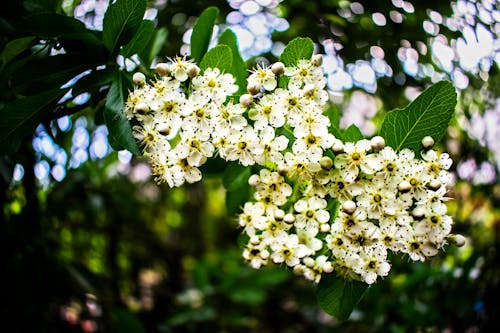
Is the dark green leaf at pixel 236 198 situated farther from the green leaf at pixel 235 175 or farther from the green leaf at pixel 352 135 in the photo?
the green leaf at pixel 352 135

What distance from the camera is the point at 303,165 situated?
2.80 ft

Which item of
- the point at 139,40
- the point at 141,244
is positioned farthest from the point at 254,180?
the point at 141,244

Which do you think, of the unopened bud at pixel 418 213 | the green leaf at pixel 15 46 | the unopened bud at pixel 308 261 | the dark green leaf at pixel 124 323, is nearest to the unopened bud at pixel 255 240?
the unopened bud at pixel 308 261

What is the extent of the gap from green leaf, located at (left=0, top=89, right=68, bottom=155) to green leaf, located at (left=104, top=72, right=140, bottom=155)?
0.48 ft

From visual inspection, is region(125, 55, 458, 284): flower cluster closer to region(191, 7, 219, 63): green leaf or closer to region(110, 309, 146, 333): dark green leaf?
region(191, 7, 219, 63): green leaf

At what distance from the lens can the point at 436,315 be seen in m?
1.76

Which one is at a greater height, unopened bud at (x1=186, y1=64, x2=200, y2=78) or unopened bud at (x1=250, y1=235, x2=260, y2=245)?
unopened bud at (x1=186, y1=64, x2=200, y2=78)

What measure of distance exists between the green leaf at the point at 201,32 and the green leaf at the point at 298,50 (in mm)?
207

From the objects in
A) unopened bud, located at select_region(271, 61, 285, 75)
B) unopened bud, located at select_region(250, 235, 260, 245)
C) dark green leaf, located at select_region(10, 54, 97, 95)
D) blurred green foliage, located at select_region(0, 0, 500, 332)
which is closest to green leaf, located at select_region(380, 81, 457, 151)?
unopened bud, located at select_region(271, 61, 285, 75)

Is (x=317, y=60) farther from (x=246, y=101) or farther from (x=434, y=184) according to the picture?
(x=434, y=184)

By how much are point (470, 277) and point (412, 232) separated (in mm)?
1261

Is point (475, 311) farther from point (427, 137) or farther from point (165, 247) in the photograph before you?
point (165, 247)

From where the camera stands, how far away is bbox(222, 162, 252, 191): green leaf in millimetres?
1038

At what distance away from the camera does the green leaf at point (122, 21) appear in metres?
0.93
